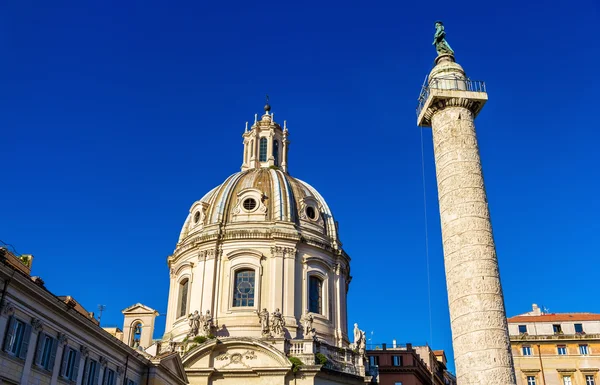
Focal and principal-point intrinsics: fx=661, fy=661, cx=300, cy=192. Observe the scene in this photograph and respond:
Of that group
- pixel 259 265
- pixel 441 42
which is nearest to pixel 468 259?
pixel 441 42

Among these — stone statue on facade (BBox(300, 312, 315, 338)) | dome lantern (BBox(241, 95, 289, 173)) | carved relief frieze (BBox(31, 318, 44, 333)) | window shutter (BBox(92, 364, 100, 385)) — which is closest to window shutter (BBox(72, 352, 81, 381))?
window shutter (BBox(92, 364, 100, 385))

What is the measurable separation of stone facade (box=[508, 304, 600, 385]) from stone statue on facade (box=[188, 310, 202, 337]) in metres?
26.8

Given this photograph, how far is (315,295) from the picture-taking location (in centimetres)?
4753

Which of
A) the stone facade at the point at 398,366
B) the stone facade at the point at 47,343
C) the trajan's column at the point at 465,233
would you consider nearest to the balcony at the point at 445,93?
the trajan's column at the point at 465,233

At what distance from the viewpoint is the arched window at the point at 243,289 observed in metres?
46.0

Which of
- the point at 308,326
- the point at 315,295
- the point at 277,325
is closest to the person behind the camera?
the point at 277,325

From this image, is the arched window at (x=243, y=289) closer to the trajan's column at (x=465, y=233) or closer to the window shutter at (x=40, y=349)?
the trajan's column at (x=465, y=233)

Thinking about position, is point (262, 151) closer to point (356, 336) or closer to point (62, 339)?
point (356, 336)

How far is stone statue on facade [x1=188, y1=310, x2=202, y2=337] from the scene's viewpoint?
43.2 m

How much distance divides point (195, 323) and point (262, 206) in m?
10.2

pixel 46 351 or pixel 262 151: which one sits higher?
pixel 262 151

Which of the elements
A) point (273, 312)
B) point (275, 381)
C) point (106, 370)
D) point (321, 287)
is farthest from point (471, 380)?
point (321, 287)

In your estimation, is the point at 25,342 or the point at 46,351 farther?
the point at 46,351

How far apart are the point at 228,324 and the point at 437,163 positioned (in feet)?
69.7
